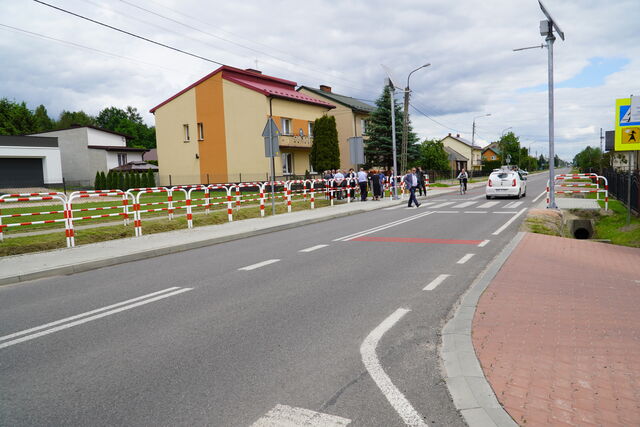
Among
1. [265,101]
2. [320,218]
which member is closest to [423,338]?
[320,218]

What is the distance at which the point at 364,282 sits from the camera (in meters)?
7.00

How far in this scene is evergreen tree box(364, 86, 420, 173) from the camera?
4094 cm

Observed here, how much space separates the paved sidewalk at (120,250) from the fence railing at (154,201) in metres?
0.77

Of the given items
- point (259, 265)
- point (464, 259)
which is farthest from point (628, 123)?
point (259, 265)

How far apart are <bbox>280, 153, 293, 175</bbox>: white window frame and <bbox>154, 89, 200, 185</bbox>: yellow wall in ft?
23.2

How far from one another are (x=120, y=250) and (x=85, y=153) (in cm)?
4419

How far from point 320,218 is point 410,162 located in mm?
29629

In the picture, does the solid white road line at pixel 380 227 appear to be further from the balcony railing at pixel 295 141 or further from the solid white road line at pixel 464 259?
the balcony railing at pixel 295 141

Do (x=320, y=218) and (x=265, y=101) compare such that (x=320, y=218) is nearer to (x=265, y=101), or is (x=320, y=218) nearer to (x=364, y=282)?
(x=364, y=282)

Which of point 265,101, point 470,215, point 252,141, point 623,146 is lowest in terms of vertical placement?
point 470,215

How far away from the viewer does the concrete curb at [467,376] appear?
3055 millimetres

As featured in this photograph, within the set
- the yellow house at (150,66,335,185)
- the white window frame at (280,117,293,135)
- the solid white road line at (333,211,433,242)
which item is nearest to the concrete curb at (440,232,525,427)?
the solid white road line at (333,211,433,242)

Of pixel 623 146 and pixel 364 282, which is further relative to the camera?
pixel 623 146

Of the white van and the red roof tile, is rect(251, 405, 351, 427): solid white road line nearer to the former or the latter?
the white van
